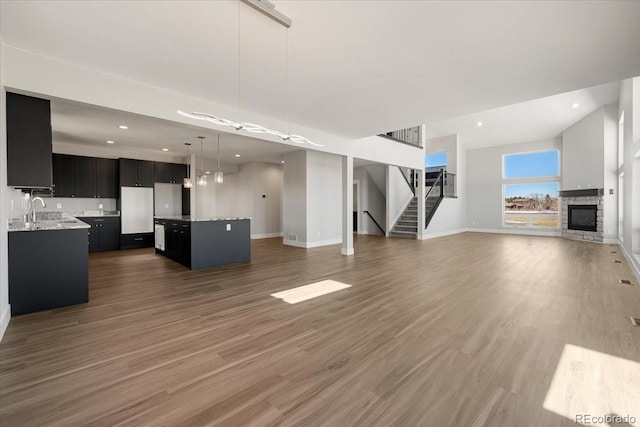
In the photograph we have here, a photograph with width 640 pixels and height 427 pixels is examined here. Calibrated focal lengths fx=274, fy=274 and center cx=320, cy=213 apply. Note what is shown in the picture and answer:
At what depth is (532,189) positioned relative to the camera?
37.7 feet

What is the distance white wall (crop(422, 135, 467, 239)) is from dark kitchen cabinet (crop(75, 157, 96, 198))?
443 inches

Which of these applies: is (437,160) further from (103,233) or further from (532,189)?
(103,233)

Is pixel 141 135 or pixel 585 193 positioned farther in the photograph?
pixel 585 193

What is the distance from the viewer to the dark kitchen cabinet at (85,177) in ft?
24.6

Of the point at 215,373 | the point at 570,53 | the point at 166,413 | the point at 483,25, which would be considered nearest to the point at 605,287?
the point at 570,53

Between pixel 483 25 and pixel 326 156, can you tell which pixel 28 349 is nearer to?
pixel 483 25

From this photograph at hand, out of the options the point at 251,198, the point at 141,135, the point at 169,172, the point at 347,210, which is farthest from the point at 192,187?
the point at 347,210

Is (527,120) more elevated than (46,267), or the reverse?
(527,120)

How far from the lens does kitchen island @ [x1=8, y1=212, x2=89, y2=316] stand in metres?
3.19

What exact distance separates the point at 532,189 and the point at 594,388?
1210cm

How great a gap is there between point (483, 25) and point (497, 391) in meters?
3.17

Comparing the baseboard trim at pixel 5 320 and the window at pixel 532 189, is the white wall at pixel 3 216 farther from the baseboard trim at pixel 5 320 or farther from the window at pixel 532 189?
the window at pixel 532 189

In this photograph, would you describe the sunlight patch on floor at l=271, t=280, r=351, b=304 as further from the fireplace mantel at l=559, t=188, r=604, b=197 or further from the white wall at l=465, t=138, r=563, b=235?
the white wall at l=465, t=138, r=563, b=235

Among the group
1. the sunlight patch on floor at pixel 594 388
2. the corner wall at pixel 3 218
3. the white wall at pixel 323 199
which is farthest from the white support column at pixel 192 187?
the sunlight patch on floor at pixel 594 388
